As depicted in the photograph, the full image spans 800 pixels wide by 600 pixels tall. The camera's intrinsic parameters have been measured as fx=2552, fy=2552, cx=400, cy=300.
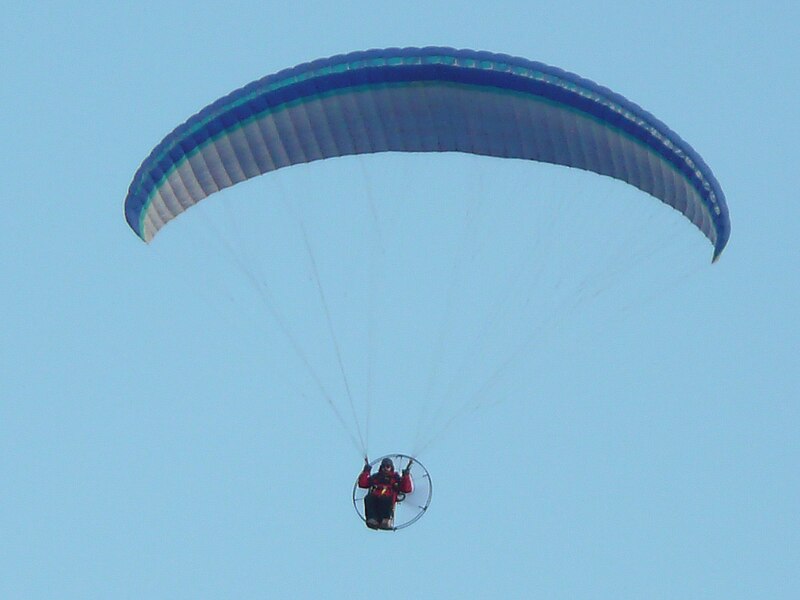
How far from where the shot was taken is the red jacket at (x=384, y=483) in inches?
1324

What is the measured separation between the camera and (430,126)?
33.4m

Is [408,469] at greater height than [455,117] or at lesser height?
lesser

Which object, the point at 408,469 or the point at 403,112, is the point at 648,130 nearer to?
the point at 403,112

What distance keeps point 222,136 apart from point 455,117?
3130 millimetres

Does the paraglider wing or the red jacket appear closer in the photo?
the paraglider wing

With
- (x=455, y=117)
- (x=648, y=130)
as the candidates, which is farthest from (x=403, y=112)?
(x=648, y=130)

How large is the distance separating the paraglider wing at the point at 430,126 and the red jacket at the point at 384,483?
430 centimetres

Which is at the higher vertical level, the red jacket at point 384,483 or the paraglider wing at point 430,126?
the paraglider wing at point 430,126

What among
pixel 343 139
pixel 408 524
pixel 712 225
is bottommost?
pixel 408 524

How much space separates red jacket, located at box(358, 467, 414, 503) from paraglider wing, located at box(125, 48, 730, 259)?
4.30m

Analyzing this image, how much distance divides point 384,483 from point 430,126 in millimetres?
4737

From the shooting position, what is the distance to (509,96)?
1286 inches

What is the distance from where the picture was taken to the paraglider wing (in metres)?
32.5

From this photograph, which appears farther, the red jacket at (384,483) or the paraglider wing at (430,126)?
the red jacket at (384,483)
